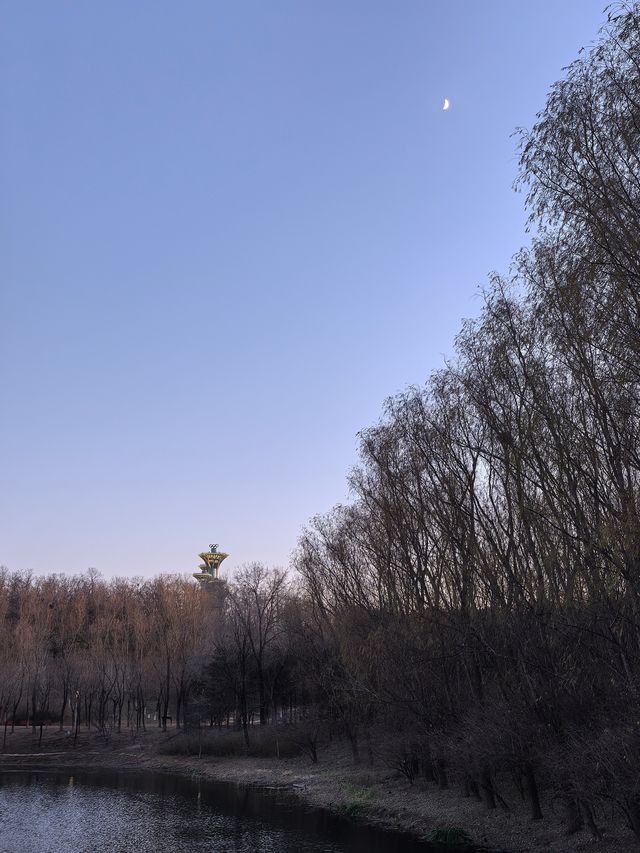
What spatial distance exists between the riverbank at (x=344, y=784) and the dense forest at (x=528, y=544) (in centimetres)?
66

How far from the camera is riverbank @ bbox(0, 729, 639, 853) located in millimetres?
16547

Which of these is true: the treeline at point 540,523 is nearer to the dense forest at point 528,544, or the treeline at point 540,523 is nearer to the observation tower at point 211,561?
the dense forest at point 528,544

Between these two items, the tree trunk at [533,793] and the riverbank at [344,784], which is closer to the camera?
the riverbank at [344,784]

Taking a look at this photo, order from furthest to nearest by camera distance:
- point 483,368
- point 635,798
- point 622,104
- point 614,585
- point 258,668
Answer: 1. point 258,668
2. point 483,368
3. point 635,798
4. point 614,585
5. point 622,104

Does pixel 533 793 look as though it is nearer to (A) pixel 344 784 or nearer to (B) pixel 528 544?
(B) pixel 528 544

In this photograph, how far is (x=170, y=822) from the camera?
2319 cm

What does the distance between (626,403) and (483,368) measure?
5089 millimetres

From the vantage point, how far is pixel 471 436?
1827cm

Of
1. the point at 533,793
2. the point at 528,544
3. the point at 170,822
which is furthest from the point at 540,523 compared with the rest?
the point at 170,822

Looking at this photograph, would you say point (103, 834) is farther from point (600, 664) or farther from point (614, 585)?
point (614, 585)

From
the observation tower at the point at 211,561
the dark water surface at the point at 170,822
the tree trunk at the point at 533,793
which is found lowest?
the dark water surface at the point at 170,822

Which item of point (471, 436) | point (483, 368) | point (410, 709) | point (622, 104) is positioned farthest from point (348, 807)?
point (622, 104)

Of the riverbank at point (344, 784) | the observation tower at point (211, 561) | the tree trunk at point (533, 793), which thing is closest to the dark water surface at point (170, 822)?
the riverbank at point (344, 784)

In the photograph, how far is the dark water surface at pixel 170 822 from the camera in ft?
63.3
